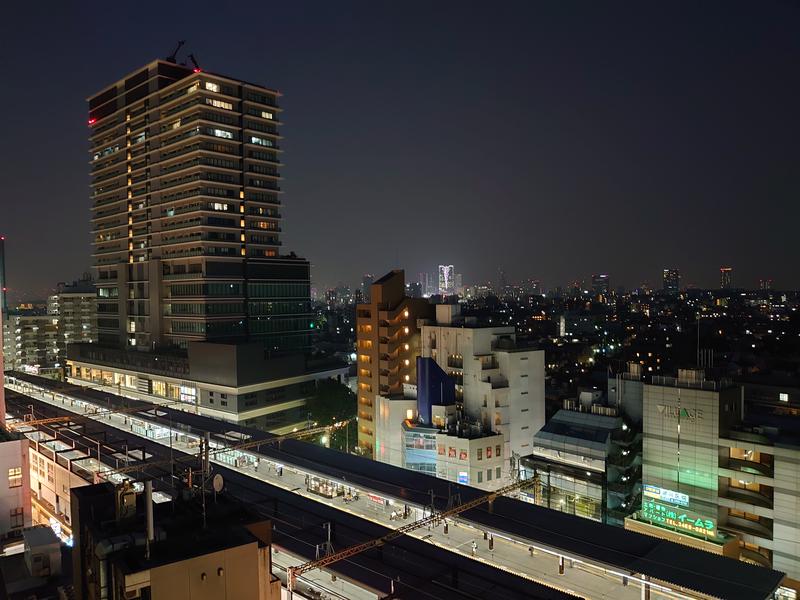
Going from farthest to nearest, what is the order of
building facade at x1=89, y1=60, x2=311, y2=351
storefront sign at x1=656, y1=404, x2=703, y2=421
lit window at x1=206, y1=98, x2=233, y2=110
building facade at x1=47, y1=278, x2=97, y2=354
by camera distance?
building facade at x1=47, y1=278, x2=97, y2=354 < lit window at x1=206, y1=98, x2=233, y2=110 < building facade at x1=89, y1=60, x2=311, y2=351 < storefront sign at x1=656, y1=404, x2=703, y2=421

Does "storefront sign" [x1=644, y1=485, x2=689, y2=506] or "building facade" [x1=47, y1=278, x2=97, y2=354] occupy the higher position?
"building facade" [x1=47, y1=278, x2=97, y2=354]

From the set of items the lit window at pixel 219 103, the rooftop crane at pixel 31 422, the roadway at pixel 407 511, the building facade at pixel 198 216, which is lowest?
the roadway at pixel 407 511

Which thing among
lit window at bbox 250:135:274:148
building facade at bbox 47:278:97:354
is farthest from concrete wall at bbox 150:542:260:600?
building facade at bbox 47:278:97:354

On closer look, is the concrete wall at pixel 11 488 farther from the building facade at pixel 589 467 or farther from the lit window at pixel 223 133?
the lit window at pixel 223 133

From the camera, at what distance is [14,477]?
81.6 feet

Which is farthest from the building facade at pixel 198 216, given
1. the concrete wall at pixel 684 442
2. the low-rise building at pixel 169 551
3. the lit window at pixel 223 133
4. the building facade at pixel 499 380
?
the low-rise building at pixel 169 551

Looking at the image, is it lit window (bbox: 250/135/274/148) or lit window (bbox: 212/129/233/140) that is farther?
lit window (bbox: 250/135/274/148)

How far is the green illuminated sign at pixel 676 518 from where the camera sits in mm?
22609

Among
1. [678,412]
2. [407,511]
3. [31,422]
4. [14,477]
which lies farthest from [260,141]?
[678,412]

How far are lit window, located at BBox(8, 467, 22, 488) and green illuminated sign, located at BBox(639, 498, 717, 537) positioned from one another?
2875cm

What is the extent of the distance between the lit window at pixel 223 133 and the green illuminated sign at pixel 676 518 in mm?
54823

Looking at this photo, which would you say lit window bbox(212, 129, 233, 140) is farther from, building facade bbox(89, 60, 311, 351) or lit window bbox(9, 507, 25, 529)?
lit window bbox(9, 507, 25, 529)

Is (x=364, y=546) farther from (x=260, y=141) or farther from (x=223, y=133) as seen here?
(x=260, y=141)

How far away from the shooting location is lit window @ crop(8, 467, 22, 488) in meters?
24.7
